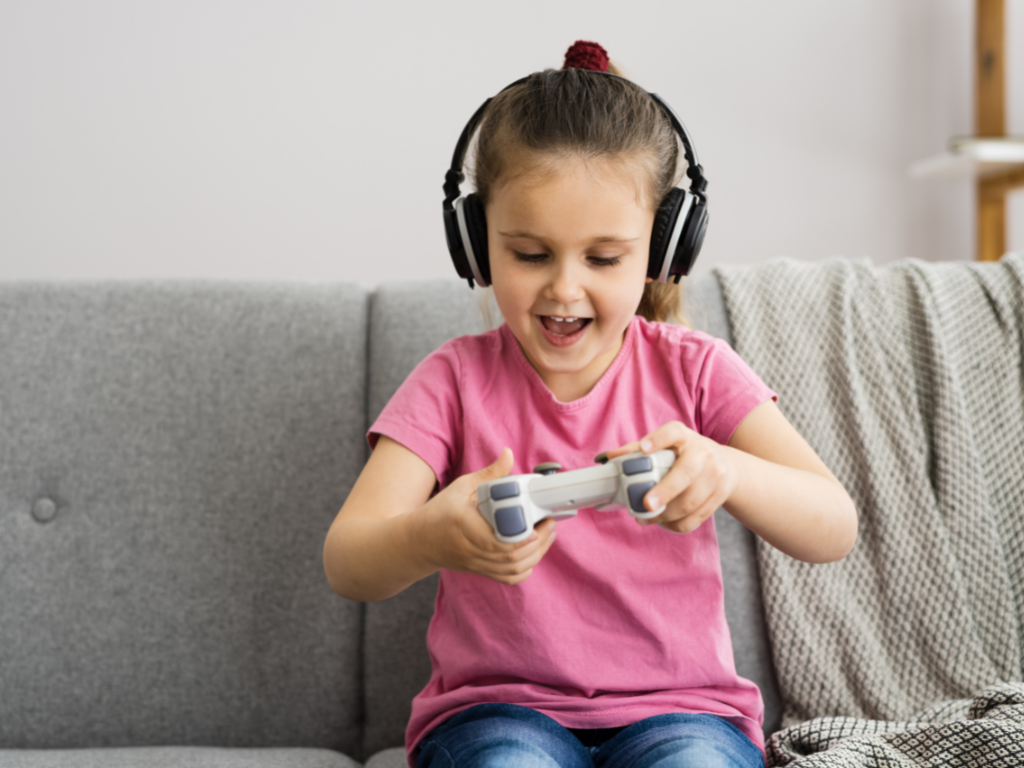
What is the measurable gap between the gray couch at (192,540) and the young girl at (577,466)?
0.89ft

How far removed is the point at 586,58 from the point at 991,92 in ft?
5.43

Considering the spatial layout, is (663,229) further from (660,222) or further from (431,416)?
(431,416)

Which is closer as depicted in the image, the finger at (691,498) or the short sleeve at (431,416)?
the finger at (691,498)

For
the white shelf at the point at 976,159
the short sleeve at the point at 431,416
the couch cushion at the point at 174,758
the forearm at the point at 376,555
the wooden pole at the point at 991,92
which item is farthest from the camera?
the wooden pole at the point at 991,92

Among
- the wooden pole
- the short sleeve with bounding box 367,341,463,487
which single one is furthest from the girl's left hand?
the wooden pole

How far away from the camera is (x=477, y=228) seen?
84 centimetres

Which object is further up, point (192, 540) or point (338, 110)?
point (338, 110)

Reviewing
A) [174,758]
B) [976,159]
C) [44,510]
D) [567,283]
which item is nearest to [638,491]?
[567,283]

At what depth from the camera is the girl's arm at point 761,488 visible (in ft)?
2.18

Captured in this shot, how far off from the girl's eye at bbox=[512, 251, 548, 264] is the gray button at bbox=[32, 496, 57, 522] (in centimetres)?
76

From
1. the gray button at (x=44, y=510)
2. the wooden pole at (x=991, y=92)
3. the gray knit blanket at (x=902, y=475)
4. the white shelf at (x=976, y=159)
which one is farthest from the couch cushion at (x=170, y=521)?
the wooden pole at (x=991, y=92)

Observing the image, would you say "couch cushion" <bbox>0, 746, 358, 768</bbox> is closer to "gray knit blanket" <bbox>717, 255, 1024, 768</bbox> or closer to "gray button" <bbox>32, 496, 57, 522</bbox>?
"gray button" <bbox>32, 496, 57, 522</bbox>

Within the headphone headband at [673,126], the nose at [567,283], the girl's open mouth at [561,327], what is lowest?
the girl's open mouth at [561,327]

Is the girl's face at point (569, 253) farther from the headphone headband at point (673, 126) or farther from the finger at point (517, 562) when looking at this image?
the finger at point (517, 562)
